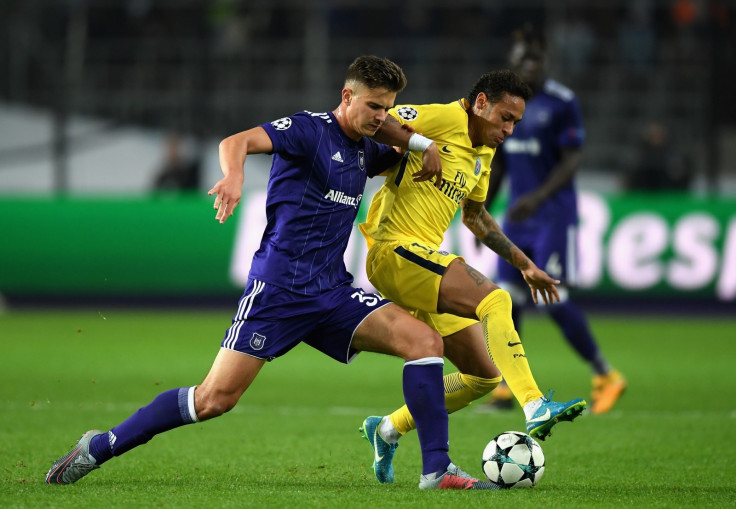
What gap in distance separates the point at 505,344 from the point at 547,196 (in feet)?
11.3

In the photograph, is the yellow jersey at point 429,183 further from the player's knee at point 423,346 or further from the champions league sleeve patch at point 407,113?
the player's knee at point 423,346

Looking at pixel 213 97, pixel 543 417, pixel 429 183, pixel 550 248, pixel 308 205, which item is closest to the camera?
pixel 543 417

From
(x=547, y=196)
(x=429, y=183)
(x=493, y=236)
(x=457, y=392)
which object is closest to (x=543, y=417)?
(x=457, y=392)

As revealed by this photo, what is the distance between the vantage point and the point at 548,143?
29.1ft

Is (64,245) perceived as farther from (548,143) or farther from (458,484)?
(458,484)

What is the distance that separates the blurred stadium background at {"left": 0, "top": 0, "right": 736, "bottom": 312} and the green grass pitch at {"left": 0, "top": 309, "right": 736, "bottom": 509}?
6.96 feet

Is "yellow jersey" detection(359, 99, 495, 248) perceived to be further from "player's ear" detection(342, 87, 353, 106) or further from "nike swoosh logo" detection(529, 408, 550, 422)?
"nike swoosh logo" detection(529, 408, 550, 422)

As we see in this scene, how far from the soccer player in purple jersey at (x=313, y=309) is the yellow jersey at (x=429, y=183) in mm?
422

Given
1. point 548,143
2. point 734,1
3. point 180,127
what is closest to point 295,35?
point 180,127

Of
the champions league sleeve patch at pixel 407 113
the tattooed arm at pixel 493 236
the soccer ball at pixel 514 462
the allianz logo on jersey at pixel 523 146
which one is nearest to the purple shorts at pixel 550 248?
the allianz logo on jersey at pixel 523 146

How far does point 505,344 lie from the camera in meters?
5.23

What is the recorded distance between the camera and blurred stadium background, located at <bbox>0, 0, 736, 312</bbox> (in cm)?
1568

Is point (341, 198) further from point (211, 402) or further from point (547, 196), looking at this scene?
point (547, 196)

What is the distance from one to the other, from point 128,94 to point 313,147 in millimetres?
14099
